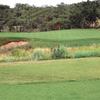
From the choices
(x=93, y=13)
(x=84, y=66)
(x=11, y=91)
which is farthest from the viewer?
(x=93, y=13)

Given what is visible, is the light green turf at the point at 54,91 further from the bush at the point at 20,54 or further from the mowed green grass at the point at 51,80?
the bush at the point at 20,54

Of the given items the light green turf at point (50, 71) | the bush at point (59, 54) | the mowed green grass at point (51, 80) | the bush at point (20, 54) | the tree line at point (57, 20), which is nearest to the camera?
the mowed green grass at point (51, 80)

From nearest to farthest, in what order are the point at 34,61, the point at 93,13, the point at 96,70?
the point at 96,70 → the point at 34,61 → the point at 93,13

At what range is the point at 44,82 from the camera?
12906mm

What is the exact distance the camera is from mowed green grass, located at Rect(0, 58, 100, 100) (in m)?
10.7

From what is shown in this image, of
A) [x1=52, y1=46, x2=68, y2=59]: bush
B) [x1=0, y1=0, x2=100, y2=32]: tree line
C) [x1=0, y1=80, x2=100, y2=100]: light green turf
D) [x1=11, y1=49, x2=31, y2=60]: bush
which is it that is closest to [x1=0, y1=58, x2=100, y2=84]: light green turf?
[x1=0, y1=80, x2=100, y2=100]: light green turf

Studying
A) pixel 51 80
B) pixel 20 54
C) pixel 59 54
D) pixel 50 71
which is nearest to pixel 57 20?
pixel 20 54

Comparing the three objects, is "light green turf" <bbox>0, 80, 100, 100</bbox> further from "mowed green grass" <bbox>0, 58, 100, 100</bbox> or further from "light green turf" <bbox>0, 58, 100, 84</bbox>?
"light green turf" <bbox>0, 58, 100, 84</bbox>

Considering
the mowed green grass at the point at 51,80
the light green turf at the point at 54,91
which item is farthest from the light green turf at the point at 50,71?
the light green turf at the point at 54,91

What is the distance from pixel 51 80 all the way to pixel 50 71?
200 cm

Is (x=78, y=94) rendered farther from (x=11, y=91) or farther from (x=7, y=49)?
(x=7, y=49)

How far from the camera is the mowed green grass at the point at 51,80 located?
10734mm

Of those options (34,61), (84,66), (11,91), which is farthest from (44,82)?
(34,61)

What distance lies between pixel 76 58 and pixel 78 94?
325 inches
